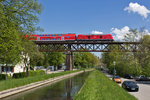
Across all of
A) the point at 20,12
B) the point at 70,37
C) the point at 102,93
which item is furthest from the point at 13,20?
the point at 70,37

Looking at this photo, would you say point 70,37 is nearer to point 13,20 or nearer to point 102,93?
point 13,20

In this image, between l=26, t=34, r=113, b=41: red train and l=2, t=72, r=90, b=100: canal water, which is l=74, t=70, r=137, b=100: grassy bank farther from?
l=26, t=34, r=113, b=41: red train

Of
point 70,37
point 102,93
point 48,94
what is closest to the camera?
point 102,93

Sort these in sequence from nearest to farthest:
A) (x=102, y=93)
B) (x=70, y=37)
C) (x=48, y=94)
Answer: (x=102, y=93) < (x=48, y=94) < (x=70, y=37)

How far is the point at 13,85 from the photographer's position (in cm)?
1836

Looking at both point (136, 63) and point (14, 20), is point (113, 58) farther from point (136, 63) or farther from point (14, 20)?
point (14, 20)

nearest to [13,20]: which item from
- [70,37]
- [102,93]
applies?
[102,93]

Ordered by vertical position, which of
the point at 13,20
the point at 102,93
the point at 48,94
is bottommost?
the point at 48,94

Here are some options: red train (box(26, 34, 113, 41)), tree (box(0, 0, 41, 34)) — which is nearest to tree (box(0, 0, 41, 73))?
tree (box(0, 0, 41, 34))

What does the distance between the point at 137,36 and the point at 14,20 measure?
34.4m

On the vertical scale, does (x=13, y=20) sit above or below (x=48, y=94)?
above

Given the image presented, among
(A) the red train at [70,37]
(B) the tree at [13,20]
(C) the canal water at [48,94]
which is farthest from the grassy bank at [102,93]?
(A) the red train at [70,37]

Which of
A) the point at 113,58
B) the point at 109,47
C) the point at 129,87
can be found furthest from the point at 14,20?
the point at 109,47

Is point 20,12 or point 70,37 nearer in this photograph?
point 20,12
